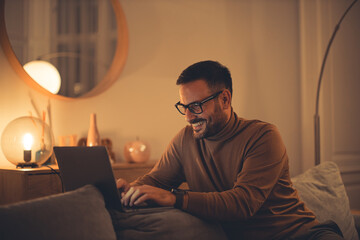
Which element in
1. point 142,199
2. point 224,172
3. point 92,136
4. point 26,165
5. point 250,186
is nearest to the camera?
point 142,199

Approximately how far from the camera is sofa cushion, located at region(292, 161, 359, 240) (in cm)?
205

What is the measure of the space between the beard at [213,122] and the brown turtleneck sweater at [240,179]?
26mm

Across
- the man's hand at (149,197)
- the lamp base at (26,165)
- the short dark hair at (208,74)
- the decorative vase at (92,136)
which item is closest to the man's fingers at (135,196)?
the man's hand at (149,197)

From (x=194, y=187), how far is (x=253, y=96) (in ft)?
5.18

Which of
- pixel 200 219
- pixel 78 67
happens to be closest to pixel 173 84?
pixel 78 67

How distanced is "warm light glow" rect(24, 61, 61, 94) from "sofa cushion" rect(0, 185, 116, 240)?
1357 millimetres

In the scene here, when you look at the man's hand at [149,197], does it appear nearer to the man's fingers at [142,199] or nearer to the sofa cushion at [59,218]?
the man's fingers at [142,199]

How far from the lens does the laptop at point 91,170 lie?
1.31m

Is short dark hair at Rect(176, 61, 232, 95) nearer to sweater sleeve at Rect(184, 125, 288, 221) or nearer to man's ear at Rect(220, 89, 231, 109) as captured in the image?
man's ear at Rect(220, 89, 231, 109)

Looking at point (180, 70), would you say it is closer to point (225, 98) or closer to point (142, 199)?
point (225, 98)

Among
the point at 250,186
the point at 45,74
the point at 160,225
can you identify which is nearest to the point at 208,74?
the point at 250,186

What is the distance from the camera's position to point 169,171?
1909 millimetres

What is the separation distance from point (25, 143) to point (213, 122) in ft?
3.50

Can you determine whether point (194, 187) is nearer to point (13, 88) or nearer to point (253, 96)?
point (13, 88)
